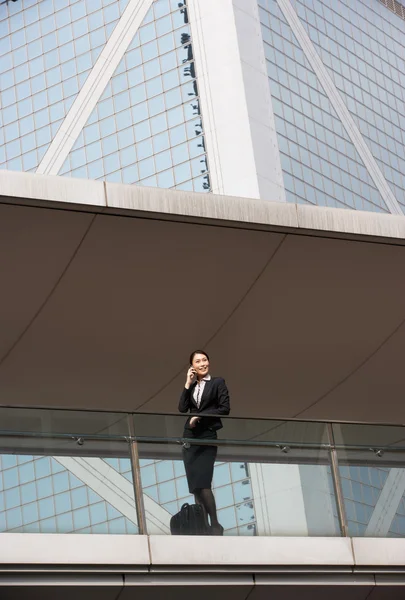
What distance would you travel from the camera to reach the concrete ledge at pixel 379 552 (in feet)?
43.8

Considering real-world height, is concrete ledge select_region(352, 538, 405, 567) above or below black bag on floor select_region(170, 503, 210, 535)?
below

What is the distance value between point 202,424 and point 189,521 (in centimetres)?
92

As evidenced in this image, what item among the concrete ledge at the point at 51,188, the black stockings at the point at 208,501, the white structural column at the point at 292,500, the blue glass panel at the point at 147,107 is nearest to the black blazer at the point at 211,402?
the white structural column at the point at 292,500

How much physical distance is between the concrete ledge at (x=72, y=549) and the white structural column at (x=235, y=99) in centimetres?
3811

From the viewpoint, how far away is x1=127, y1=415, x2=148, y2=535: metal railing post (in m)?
12.4

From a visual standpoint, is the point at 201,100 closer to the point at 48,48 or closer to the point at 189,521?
the point at 48,48

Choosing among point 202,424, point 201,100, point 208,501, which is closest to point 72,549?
point 208,501

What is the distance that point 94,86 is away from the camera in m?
56.0

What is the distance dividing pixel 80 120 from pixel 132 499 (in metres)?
44.7

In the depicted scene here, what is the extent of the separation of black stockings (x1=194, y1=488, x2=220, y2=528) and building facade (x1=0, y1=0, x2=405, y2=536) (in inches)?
1486

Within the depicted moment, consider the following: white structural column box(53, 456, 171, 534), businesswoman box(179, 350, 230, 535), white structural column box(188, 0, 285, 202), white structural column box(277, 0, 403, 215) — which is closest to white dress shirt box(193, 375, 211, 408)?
businesswoman box(179, 350, 230, 535)

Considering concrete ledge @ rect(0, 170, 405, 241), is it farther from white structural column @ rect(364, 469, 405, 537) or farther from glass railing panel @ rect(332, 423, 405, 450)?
white structural column @ rect(364, 469, 405, 537)

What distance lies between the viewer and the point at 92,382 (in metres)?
18.2

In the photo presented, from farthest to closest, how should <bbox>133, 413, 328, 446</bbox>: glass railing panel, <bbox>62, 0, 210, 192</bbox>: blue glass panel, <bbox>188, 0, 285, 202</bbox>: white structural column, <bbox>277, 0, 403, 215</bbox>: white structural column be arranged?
1. <bbox>277, 0, 403, 215</bbox>: white structural column
2. <bbox>62, 0, 210, 192</bbox>: blue glass panel
3. <bbox>188, 0, 285, 202</bbox>: white structural column
4. <bbox>133, 413, 328, 446</bbox>: glass railing panel
